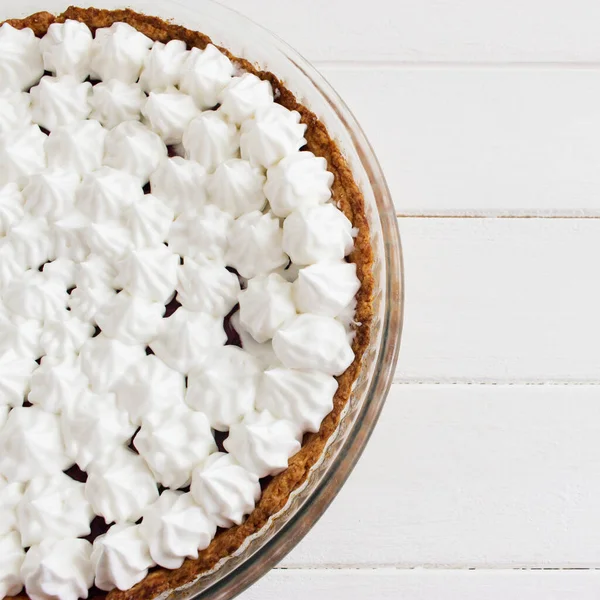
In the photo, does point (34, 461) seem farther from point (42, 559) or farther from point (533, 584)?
point (533, 584)

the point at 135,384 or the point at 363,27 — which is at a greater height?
the point at 363,27

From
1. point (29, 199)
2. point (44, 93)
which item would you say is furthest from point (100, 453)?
point (44, 93)

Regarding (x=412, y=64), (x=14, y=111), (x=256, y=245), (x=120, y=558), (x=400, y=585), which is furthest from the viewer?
(x=412, y=64)

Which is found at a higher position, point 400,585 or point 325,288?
point 325,288

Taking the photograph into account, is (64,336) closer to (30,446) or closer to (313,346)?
(30,446)

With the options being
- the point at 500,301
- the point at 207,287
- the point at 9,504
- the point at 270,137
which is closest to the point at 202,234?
the point at 207,287

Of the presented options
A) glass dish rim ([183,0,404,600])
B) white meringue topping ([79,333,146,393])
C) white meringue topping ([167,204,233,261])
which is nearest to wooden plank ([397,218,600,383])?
glass dish rim ([183,0,404,600])

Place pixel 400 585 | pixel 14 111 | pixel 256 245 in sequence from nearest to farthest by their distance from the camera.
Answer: pixel 256 245
pixel 14 111
pixel 400 585
